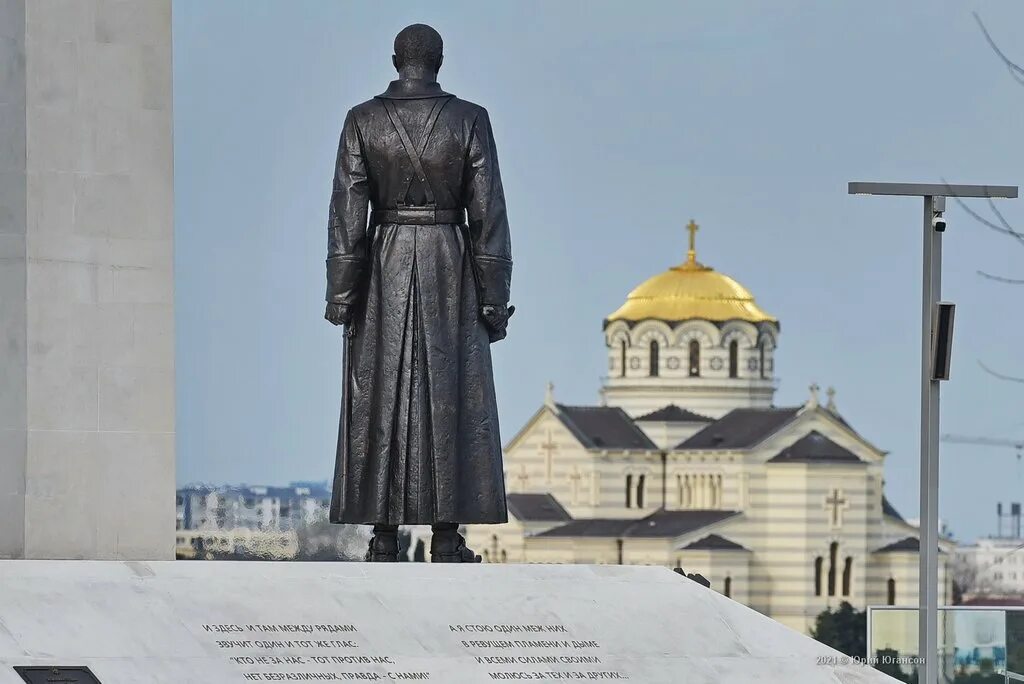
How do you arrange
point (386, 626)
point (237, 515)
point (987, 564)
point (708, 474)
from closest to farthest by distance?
point (386, 626), point (237, 515), point (987, 564), point (708, 474)

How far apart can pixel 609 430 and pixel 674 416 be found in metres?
2.78

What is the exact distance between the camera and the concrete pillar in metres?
8.76

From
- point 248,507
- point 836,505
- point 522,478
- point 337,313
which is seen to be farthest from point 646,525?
point 337,313

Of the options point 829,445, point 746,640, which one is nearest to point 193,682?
point 746,640


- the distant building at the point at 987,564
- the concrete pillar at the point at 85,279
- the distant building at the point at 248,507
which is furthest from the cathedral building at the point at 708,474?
the concrete pillar at the point at 85,279

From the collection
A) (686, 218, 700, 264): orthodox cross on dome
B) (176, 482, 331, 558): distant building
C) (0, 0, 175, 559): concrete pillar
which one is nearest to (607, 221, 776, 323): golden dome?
(686, 218, 700, 264): orthodox cross on dome

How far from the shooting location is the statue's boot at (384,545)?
8.62 meters

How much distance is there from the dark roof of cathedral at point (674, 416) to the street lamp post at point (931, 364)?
331 ft

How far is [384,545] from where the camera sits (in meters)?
8.67

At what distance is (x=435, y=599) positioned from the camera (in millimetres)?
7551

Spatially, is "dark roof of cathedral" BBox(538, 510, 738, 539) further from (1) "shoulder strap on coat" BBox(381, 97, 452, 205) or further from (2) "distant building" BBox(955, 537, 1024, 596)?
(1) "shoulder strap on coat" BBox(381, 97, 452, 205)

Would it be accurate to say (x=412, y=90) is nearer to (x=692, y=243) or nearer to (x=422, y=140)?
(x=422, y=140)

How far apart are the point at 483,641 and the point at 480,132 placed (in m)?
1.95

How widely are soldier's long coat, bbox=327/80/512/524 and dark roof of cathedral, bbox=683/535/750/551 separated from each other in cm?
9563
